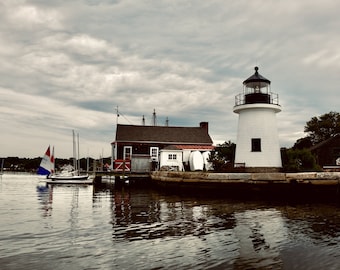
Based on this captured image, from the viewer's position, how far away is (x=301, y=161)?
31.2 meters

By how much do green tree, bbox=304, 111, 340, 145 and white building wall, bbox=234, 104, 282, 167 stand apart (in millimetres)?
31701

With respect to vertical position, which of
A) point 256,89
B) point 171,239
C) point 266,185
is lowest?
point 171,239

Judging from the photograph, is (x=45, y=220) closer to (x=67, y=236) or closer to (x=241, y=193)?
(x=67, y=236)

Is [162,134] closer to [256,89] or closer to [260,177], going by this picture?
[256,89]

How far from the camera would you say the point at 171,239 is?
9.95 meters

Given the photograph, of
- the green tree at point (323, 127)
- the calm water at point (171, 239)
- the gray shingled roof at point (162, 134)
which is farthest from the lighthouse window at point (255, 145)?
the green tree at point (323, 127)

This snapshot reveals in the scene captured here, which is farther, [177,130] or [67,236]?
[177,130]

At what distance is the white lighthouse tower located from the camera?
26.5 m

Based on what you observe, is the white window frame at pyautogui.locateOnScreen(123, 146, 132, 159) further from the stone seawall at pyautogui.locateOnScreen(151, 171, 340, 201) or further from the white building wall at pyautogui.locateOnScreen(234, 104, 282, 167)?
the white building wall at pyautogui.locateOnScreen(234, 104, 282, 167)

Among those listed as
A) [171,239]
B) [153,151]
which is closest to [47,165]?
[153,151]

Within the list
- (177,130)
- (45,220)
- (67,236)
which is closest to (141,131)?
(177,130)

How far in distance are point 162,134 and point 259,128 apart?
21.5 metres

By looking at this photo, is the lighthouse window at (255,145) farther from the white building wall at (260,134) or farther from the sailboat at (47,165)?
the sailboat at (47,165)

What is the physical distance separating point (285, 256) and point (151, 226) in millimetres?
5089
